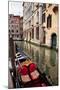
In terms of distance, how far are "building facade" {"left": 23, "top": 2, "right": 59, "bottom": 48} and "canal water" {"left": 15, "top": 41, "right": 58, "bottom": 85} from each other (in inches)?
2.3

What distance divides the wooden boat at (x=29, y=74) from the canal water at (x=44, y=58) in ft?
0.14

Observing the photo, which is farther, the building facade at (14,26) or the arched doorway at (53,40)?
the arched doorway at (53,40)

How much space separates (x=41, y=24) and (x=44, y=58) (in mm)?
334

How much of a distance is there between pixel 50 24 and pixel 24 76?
22.3 inches

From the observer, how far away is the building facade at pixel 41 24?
1740 millimetres

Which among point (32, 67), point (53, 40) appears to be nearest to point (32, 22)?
point (53, 40)

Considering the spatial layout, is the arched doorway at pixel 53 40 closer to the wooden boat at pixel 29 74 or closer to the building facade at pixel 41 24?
the building facade at pixel 41 24

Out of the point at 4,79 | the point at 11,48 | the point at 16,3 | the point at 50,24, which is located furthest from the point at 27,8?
the point at 4,79

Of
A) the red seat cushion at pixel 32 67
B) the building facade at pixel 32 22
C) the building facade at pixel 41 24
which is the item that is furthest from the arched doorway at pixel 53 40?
the red seat cushion at pixel 32 67

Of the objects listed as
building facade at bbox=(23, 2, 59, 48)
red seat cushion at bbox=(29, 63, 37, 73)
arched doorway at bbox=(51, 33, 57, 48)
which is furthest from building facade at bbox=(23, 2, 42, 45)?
red seat cushion at bbox=(29, 63, 37, 73)

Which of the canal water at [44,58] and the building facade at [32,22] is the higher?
the building facade at [32,22]

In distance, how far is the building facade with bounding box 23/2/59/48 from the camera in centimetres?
174

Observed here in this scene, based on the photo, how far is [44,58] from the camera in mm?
1766

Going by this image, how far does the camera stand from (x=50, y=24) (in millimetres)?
1784
